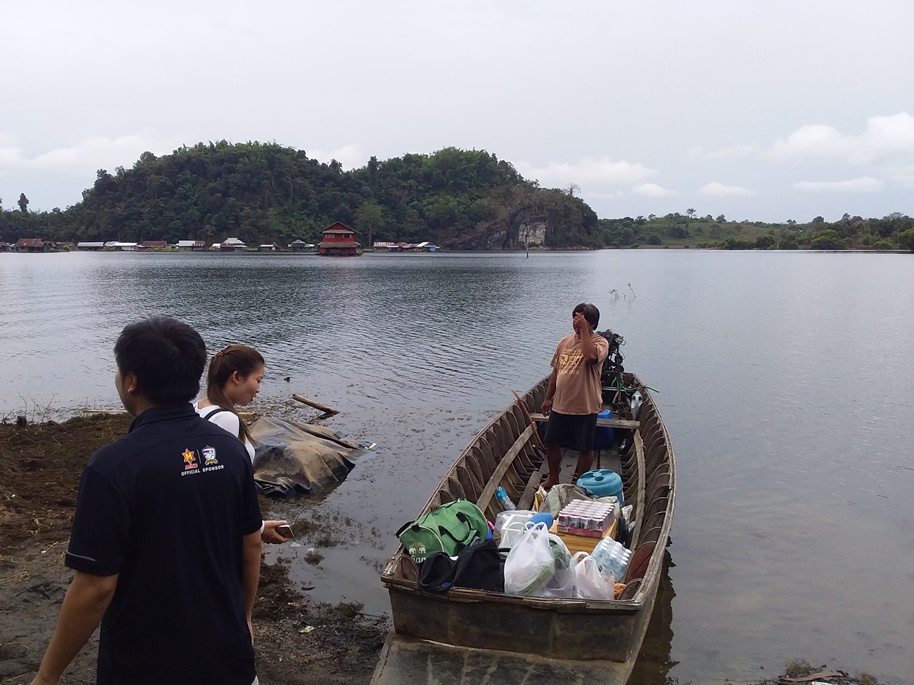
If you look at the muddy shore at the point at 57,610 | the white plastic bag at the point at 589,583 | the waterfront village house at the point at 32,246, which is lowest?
the muddy shore at the point at 57,610

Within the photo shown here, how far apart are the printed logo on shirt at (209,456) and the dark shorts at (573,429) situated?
5.72 m

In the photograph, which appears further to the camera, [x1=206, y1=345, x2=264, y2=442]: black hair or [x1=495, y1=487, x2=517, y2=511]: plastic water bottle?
[x1=495, y1=487, x2=517, y2=511]: plastic water bottle

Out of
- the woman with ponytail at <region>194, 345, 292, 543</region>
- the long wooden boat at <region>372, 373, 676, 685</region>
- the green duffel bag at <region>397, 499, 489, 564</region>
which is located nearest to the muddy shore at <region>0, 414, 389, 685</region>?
the long wooden boat at <region>372, 373, 676, 685</region>

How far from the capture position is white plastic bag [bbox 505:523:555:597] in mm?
4719

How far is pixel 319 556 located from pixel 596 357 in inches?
144

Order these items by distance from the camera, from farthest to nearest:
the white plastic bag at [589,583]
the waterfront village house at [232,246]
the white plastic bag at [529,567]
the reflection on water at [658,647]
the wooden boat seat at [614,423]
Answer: the waterfront village house at [232,246] → the wooden boat seat at [614,423] → the reflection on water at [658,647] → the white plastic bag at [589,583] → the white plastic bag at [529,567]

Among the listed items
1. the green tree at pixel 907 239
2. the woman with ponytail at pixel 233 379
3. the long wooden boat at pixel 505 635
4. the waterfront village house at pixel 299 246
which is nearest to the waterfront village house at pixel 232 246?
the waterfront village house at pixel 299 246

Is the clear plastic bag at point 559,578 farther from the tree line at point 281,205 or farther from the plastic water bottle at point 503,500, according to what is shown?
the tree line at point 281,205

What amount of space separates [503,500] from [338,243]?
99608mm

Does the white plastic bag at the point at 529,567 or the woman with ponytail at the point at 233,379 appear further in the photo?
the white plastic bag at the point at 529,567

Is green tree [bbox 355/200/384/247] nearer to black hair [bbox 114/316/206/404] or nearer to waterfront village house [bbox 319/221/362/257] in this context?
waterfront village house [bbox 319/221/362/257]

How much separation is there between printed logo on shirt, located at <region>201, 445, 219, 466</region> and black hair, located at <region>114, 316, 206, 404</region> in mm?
181

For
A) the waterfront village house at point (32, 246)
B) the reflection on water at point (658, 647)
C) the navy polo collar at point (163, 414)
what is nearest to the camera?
the navy polo collar at point (163, 414)

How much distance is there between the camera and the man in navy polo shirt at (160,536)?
6.74ft
